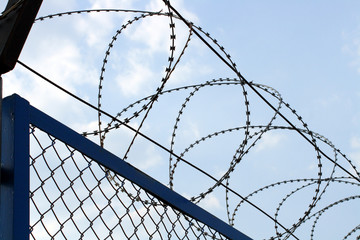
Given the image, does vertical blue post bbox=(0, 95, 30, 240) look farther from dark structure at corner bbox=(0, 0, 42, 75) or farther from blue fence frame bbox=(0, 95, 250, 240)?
dark structure at corner bbox=(0, 0, 42, 75)

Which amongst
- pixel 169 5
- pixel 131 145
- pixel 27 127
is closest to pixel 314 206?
pixel 131 145

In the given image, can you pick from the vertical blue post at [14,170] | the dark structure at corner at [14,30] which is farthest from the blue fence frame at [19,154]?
the dark structure at corner at [14,30]

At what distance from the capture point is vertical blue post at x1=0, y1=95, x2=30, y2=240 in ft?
6.84

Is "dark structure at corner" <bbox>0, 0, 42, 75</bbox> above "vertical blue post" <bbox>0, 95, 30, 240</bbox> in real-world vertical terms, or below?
above

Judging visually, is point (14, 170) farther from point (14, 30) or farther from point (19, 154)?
point (14, 30)

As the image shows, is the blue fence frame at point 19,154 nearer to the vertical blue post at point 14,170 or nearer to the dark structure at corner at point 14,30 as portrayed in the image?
the vertical blue post at point 14,170

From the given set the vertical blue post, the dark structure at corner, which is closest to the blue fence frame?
the vertical blue post

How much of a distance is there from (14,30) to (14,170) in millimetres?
504

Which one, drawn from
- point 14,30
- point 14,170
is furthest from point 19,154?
point 14,30

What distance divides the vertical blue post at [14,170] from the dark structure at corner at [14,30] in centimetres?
20

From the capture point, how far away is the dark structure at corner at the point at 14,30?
2.13 m

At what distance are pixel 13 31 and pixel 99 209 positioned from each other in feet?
2.89

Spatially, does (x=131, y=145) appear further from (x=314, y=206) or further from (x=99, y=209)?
(x=314, y=206)

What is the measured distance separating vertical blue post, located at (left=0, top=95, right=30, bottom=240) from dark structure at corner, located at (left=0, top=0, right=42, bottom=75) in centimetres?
20
